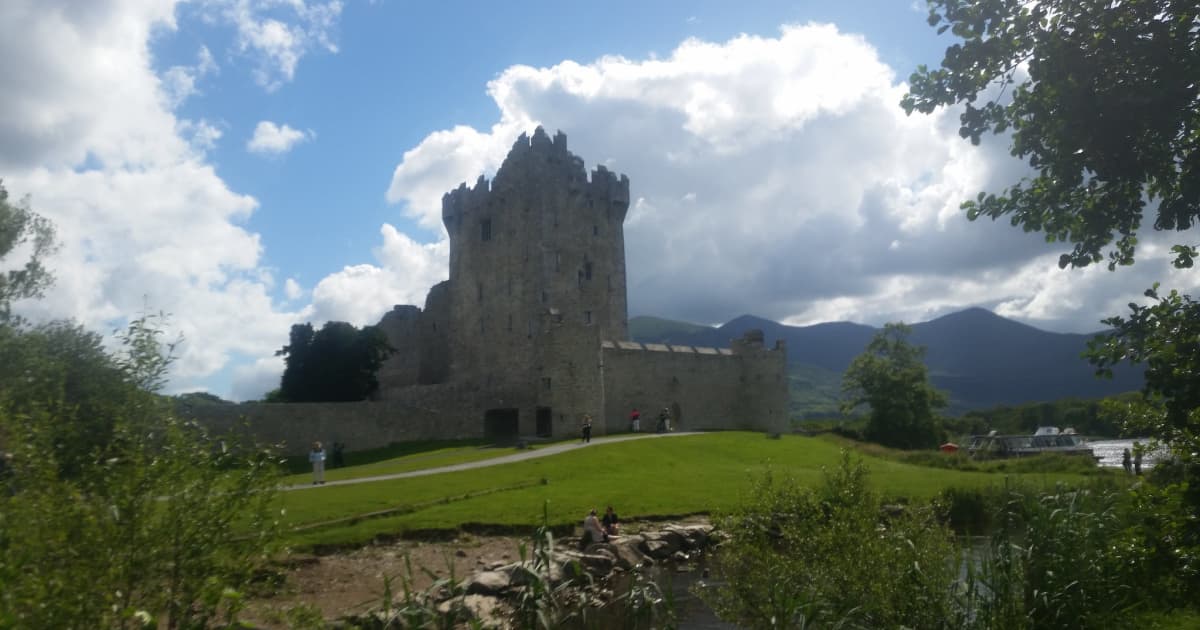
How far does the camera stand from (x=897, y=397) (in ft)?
167

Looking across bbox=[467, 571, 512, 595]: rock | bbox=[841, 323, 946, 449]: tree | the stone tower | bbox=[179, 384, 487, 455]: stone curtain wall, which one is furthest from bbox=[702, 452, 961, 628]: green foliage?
bbox=[841, 323, 946, 449]: tree

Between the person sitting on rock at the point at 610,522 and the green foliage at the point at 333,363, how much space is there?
35.4 metres

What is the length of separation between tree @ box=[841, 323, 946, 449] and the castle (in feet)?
21.4

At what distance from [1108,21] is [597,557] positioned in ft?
40.0

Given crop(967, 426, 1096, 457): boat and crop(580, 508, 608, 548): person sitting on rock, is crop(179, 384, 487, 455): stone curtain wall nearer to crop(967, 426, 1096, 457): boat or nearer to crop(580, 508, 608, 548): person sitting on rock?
crop(580, 508, 608, 548): person sitting on rock

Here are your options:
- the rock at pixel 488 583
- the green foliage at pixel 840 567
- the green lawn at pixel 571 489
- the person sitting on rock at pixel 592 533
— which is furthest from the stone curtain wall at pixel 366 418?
the green foliage at pixel 840 567

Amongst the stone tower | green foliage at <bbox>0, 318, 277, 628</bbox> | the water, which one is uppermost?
the stone tower

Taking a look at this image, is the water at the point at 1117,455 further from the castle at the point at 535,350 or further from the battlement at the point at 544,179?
the battlement at the point at 544,179

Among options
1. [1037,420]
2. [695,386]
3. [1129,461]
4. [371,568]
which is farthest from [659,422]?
[1037,420]

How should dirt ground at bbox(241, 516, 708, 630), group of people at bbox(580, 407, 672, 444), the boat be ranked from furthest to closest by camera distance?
the boat → group of people at bbox(580, 407, 672, 444) → dirt ground at bbox(241, 516, 708, 630)

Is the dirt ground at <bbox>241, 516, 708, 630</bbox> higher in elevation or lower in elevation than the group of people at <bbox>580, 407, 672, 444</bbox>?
lower

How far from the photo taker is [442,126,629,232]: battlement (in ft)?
173

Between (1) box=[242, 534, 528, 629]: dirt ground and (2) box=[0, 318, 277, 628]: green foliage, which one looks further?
(1) box=[242, 534, 528, 629]: dirt ground

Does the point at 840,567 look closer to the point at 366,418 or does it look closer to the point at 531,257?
the point at 366,418
